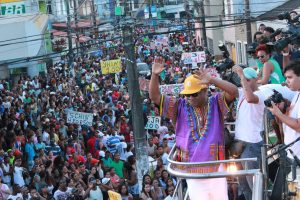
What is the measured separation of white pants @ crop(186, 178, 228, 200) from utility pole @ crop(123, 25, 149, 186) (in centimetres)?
999

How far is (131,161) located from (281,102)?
35.8ft

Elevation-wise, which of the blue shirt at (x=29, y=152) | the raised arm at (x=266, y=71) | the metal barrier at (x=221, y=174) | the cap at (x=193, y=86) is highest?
the cap at (x=193, y=86)

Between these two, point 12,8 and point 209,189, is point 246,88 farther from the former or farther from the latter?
point 12,8

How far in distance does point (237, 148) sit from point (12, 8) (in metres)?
25.4

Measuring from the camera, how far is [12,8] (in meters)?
30.1

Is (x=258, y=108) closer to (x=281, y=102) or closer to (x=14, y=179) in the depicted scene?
(x=281, y=102)

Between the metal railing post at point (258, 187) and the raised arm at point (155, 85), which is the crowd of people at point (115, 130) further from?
the metal railing post at point (258, 187)

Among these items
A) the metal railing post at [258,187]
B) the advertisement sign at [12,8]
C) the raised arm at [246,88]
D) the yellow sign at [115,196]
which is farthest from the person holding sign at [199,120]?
the advertisement sign at [12,8]

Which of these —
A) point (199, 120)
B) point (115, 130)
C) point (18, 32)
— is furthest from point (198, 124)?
point (18, 32)

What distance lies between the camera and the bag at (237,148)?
5887mm

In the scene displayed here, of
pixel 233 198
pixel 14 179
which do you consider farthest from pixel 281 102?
pixel 14 179

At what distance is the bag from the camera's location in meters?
5.89

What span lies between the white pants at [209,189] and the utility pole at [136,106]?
32.8ft

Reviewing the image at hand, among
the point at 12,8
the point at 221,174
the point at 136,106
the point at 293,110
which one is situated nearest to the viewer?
the point at 221,174
